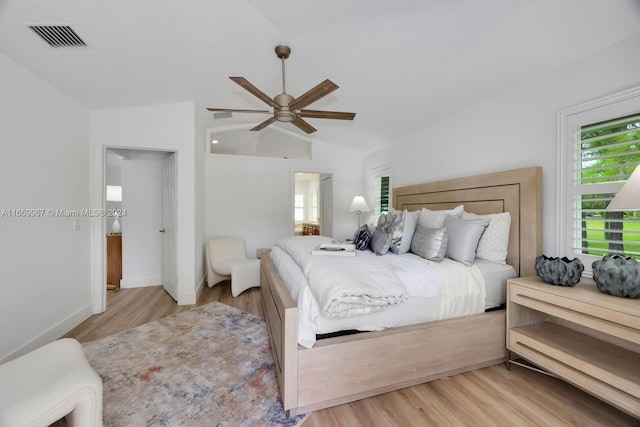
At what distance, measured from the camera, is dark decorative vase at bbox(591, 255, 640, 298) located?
148cm

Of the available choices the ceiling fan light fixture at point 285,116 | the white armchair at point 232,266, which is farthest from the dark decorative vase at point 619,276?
the white armchair at point 232,266

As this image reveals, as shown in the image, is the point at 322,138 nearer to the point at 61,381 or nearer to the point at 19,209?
the point at 19,209

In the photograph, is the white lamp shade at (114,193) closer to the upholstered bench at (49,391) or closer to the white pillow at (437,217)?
the upholstered bench at (49,391)

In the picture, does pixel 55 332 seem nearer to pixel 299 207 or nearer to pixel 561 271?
pixel 561 271

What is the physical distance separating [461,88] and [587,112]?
40.8 inches

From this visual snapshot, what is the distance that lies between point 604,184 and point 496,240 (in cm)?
80

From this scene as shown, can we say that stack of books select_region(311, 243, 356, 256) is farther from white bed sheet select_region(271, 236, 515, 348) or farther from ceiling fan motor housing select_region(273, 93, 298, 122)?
ceiling fan motor housing select_region(273, 93, 298, 122)

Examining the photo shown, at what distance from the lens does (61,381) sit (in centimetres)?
119

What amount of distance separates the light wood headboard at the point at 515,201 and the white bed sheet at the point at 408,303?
0.77ft

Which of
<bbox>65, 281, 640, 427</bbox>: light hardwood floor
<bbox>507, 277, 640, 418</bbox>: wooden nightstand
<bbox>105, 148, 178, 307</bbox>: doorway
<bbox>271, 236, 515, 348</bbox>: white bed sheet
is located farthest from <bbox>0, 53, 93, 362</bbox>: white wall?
<bbox>507, 277, 640, 418</bbox>: wooden nightstand

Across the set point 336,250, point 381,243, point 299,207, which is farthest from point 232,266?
point 299,207

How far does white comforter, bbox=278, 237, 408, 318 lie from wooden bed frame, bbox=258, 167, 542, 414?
192 millimetres

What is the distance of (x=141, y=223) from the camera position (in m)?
4.08

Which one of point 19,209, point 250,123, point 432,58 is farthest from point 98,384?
point 250,123
